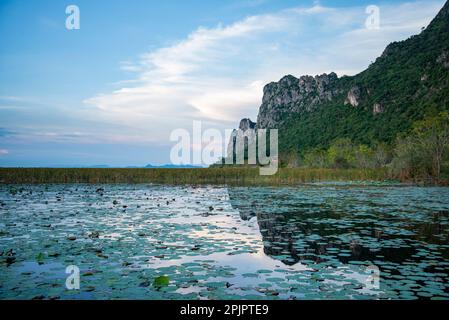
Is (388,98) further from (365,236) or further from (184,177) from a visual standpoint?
(365,236)

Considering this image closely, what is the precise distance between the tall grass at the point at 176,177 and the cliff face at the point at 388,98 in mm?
33854

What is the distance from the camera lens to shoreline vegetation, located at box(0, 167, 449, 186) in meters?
43.6

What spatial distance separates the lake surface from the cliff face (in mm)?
65927

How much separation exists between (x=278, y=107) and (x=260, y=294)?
187 meters

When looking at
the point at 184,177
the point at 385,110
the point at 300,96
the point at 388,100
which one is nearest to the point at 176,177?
the point at 184,177

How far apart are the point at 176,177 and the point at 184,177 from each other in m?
1.05

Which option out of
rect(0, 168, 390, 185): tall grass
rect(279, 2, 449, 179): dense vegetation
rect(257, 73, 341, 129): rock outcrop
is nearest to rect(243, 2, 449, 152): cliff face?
rect(279, 2, 449, 179): dense vegetation

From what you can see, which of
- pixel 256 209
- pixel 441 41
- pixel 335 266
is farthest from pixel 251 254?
pixel 441 41

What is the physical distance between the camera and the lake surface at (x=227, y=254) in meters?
6.77

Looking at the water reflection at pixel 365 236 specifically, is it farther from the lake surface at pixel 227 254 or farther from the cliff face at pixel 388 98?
the cliff face at pixel 388 98

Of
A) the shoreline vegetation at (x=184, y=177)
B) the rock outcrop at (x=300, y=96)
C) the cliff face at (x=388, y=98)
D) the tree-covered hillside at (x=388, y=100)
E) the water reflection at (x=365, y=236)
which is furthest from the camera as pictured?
the rock outcrop at (x=300, y=96)

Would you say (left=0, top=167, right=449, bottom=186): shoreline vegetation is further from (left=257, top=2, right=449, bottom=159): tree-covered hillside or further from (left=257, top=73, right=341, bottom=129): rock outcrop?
(left=257, top=73, right=341, bottom=129): rock outcrop

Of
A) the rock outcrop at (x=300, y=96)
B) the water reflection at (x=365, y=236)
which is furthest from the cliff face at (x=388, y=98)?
the water reflection at (x=365, y=236)
